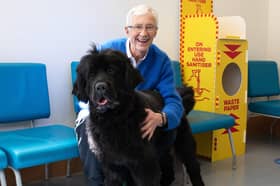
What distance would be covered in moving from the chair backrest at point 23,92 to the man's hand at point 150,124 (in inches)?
47.6

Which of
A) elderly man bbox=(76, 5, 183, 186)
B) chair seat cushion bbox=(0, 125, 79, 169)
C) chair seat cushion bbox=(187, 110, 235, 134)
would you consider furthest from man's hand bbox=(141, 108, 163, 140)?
chair seat cushion bbox=(187, 110, 235, 134)

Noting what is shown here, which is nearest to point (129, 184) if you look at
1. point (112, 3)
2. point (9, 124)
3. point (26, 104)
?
point (26, 104)

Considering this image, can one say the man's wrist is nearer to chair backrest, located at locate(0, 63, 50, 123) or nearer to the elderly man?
the elderly man

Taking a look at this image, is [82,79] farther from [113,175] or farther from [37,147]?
[37,147]

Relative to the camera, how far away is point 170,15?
391cm

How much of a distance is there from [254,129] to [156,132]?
327 cm

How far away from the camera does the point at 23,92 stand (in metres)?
2.68

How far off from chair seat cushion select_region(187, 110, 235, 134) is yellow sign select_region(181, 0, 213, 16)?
1226 mm

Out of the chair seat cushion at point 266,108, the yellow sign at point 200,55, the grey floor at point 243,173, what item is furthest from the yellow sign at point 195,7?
the grey floor at point 243,173

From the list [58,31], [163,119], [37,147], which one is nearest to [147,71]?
[163,119]

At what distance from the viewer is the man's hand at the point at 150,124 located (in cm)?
177

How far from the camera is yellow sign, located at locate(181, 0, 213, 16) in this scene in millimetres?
3975

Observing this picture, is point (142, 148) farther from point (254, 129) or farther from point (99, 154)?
point (254, 129)

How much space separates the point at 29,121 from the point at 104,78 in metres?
1.60
